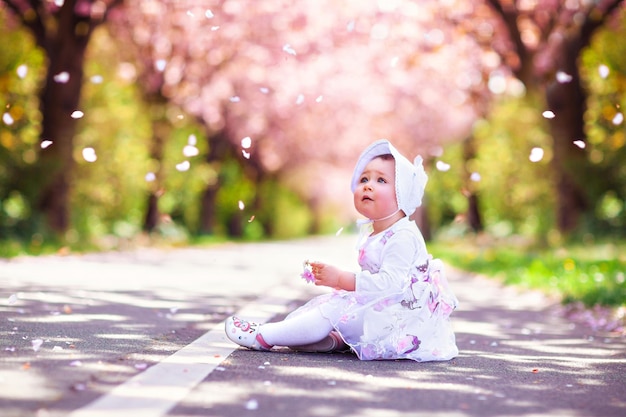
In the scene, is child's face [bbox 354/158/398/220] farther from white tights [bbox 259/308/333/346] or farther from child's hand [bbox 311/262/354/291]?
white tights [bbox 259/308/333/346]

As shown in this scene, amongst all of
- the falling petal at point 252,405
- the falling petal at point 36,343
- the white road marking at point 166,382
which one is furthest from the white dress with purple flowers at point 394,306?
the falling petal at point 252,405

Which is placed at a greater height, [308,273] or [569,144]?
[569,144]

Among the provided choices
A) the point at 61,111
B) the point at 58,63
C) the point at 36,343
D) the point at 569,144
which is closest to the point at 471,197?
the point at 569,144

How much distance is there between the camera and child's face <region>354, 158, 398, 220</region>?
6137mm

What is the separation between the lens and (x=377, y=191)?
242 inches

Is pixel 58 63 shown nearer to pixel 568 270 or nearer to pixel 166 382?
pixel 568 270

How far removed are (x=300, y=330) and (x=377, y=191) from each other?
992 mm

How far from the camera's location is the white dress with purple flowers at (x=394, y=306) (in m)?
5.96

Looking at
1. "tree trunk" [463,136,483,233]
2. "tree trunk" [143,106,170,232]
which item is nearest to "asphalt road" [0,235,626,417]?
"tree trunk" [143,106,170,232]

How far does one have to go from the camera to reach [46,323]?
22.7 ft

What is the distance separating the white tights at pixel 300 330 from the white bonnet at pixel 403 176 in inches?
34.4

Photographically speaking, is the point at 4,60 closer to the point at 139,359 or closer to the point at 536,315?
the point at 536,315

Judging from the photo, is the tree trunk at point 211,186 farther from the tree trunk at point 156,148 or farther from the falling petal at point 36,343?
the falling petal at point 36,343

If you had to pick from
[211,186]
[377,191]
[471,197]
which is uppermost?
[211,186]
